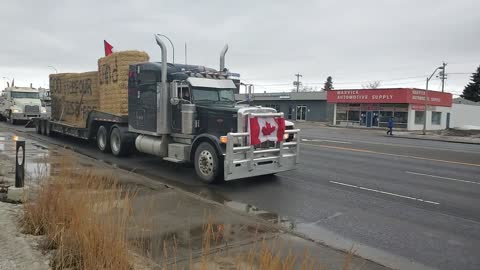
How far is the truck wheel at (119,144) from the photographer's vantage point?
1322cm

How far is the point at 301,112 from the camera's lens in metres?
63.0

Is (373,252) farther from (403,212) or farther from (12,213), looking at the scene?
(12,213)

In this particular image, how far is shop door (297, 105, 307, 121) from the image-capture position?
62.5m

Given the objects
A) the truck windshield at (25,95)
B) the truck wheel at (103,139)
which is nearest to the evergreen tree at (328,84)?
the truck windshield at (25,95)

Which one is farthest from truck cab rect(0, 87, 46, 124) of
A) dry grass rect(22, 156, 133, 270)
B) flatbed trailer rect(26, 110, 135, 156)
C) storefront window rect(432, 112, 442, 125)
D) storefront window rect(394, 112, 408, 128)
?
storefront window rect(432, 112, 442, 125)

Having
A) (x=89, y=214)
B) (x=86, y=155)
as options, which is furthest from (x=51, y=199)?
(x=86, y=155)

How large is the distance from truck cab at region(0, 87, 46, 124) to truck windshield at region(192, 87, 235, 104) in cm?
2090

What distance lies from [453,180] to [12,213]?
10578mm

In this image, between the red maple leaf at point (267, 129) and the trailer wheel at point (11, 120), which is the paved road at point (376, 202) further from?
the trailer wheel at point (11, 120)

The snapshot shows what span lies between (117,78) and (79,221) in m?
10.2

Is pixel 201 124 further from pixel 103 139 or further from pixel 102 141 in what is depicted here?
pixel 102 141

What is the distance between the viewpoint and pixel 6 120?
108 feet

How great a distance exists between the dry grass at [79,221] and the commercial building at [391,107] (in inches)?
1719

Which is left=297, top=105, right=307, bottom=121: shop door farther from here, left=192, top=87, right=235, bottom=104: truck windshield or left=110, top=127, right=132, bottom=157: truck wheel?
left=192, top=87, right=235, bottom=104: truck windshield
